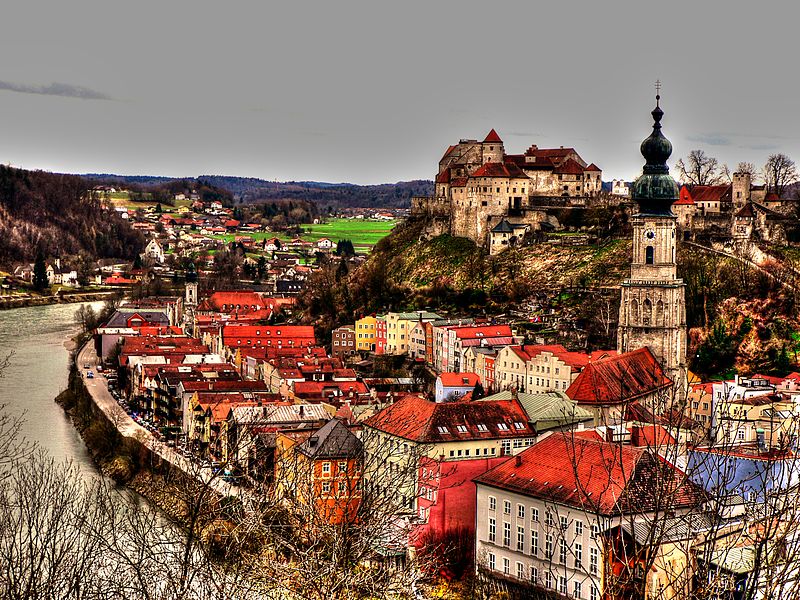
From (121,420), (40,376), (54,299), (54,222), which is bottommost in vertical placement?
(54,299)

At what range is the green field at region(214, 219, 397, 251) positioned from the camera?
101 meters

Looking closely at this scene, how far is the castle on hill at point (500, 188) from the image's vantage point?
41656 mm

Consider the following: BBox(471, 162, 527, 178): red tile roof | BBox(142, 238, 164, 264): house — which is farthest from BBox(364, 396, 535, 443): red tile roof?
BBox(142, 238, 164, 264): house

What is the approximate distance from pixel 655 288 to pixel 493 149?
58.0ft

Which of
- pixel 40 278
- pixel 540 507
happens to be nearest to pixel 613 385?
pixel 540 507

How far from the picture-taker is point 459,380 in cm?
2870

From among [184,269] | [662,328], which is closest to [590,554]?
[662,328]

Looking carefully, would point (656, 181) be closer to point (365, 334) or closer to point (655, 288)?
point (655, 288)

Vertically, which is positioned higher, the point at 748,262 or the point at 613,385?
the point at 748,262

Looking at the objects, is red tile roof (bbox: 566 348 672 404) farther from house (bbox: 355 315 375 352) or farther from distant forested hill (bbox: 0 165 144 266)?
distant forested hill (bbox: 0 165 144 266)

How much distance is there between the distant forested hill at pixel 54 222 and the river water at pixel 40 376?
1298 inches

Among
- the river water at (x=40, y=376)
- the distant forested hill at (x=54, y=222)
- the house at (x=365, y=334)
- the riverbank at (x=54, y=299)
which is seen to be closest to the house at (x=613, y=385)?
the river water at (x=40, y=376)

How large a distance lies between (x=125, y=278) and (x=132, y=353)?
142ft

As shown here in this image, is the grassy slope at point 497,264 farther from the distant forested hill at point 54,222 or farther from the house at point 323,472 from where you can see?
the distant forested hill at point 54,222
